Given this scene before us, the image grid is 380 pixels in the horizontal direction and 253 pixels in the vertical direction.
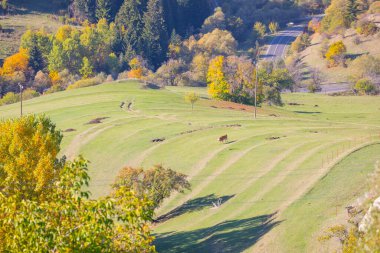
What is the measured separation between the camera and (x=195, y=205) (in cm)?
6975

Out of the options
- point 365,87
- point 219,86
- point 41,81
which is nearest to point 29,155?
point 219,86

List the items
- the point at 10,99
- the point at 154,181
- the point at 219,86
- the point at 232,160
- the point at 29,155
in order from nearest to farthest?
the point at 29,155, the point at 154,181, the point at 232,160, the point at 219,86, the point at 10,99

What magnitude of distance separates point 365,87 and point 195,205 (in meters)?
106

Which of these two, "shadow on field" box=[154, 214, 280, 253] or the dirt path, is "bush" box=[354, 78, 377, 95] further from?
"shadow on field" box=[154, 214, 280, 253]

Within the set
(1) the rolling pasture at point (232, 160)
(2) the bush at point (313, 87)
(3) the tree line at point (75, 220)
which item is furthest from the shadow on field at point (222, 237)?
(2) the bush at point (313, 87)

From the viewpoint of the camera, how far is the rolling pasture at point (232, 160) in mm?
56469

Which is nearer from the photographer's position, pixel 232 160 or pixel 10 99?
Answer: pixel 232 160

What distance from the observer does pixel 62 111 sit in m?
131

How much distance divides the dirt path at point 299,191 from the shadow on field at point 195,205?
8.81 m

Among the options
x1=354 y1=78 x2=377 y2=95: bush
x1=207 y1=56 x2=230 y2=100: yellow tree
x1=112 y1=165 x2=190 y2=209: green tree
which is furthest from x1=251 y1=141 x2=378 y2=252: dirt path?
x1=354 y1=78 x2=377 y2=95: bush

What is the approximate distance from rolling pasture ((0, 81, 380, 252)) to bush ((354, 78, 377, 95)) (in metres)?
22.4

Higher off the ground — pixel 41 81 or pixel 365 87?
pixel 41 81

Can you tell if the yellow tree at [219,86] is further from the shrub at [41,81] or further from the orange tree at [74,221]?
the orange tree at [74,221]

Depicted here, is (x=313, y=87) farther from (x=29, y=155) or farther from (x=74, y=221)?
(x=74, y=221)
